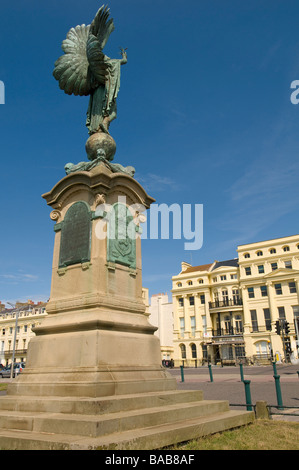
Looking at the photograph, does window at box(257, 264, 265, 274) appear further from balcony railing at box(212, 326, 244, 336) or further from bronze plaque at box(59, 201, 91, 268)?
bronze plaque at box(59, 201, 91, 268)

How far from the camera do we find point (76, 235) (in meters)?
8.24

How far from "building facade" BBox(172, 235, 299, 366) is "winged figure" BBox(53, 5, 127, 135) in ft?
141

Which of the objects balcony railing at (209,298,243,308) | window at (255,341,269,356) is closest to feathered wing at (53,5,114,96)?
window at (255,341,269,356)

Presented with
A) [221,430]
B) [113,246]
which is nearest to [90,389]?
[221,430]

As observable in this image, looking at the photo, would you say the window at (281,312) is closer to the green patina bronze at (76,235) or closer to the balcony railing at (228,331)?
the balcony railing at (228,331)

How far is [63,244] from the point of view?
27.9 feet

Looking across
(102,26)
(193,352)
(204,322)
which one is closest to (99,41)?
(102,26)

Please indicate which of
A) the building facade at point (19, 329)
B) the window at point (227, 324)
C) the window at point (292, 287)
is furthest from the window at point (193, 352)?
the building facade at point (19, 329)

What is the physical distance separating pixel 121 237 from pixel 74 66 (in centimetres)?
520

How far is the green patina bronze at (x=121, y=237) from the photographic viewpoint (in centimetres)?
797

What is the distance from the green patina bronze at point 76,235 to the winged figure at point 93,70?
239 centimetres

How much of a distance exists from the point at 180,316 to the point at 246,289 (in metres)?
12.2

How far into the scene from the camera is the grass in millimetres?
5191
